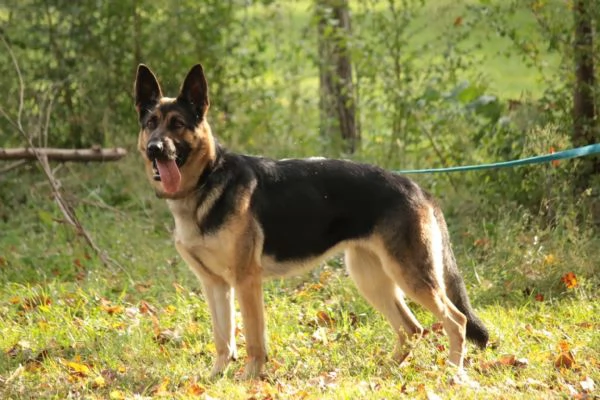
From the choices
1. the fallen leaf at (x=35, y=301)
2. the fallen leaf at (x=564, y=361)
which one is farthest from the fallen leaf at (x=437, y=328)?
the fallen leaf at (x=35, y=301)

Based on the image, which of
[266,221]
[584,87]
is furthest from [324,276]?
[584,87]

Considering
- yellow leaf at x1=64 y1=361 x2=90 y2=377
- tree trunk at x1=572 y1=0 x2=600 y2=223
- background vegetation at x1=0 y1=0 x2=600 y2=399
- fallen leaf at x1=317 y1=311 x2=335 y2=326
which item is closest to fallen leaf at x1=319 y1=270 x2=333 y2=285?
background vegetation at x1=0 y1=0 x2=600 y2=399

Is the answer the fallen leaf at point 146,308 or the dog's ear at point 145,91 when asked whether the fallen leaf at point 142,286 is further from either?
the dog's ear at point 145,91

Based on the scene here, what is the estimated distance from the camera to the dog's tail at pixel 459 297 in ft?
20.6

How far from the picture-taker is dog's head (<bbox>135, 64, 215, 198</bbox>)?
19.8 ft

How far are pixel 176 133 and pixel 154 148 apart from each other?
23 centimetres

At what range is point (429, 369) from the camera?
6.18 m

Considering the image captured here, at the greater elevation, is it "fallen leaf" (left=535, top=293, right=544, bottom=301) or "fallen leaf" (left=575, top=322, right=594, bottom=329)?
"fallen leaf" (left=575, top=322, right=594, bottom=329)

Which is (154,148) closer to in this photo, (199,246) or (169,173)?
(169,173)

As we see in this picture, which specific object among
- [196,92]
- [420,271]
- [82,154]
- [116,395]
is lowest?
[116,395]

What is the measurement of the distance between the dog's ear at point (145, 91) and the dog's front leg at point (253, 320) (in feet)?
3.97

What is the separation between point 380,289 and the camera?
6656 millimetres

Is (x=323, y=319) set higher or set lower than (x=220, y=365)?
lower

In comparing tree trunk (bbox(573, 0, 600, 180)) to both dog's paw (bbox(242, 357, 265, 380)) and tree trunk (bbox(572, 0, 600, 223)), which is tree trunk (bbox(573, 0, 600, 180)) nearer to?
tree trunk (bbox(572, 0, 600, 223))
